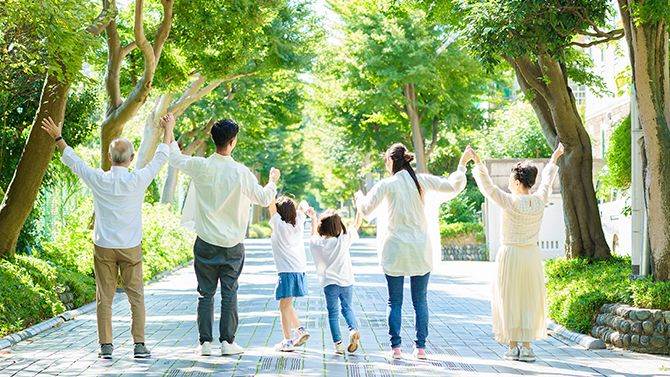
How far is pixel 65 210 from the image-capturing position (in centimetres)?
1512

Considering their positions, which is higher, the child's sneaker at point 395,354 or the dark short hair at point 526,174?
the dark short hair at point 526,174

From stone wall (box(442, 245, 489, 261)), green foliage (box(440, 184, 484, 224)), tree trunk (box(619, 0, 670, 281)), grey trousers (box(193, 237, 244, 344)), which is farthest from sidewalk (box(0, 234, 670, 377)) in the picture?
green foliage (box(440, 184, 484, 224))

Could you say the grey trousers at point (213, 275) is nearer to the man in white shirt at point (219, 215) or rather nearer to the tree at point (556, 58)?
the man in white shirt at point (219, 215)

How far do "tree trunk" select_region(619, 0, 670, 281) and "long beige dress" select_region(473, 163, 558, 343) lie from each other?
214cm

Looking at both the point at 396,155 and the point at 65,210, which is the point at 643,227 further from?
the point at 65,210

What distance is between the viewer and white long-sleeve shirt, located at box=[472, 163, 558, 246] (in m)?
6.48

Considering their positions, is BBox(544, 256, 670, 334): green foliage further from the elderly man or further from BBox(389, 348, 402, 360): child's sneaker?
the elderly man

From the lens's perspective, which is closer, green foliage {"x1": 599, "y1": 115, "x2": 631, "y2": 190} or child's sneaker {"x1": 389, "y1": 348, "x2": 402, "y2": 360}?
child's sneaker {"x1": 389, "y1": 348, "x2": 402, "y2": 360}

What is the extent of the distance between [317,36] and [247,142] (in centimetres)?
711

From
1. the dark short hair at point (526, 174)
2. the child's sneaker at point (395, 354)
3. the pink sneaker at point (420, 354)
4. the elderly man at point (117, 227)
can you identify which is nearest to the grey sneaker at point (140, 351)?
the elderly man at point (117, 227)

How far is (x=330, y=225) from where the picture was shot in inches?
268

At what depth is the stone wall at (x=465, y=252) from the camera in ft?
76.3

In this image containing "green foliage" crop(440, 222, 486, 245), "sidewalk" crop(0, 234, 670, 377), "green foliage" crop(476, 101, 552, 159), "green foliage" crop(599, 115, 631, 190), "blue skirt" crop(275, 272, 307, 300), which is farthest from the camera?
"green foliage" crop(476, 101, 552, 159)

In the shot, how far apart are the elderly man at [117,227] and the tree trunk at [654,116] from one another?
528cm
